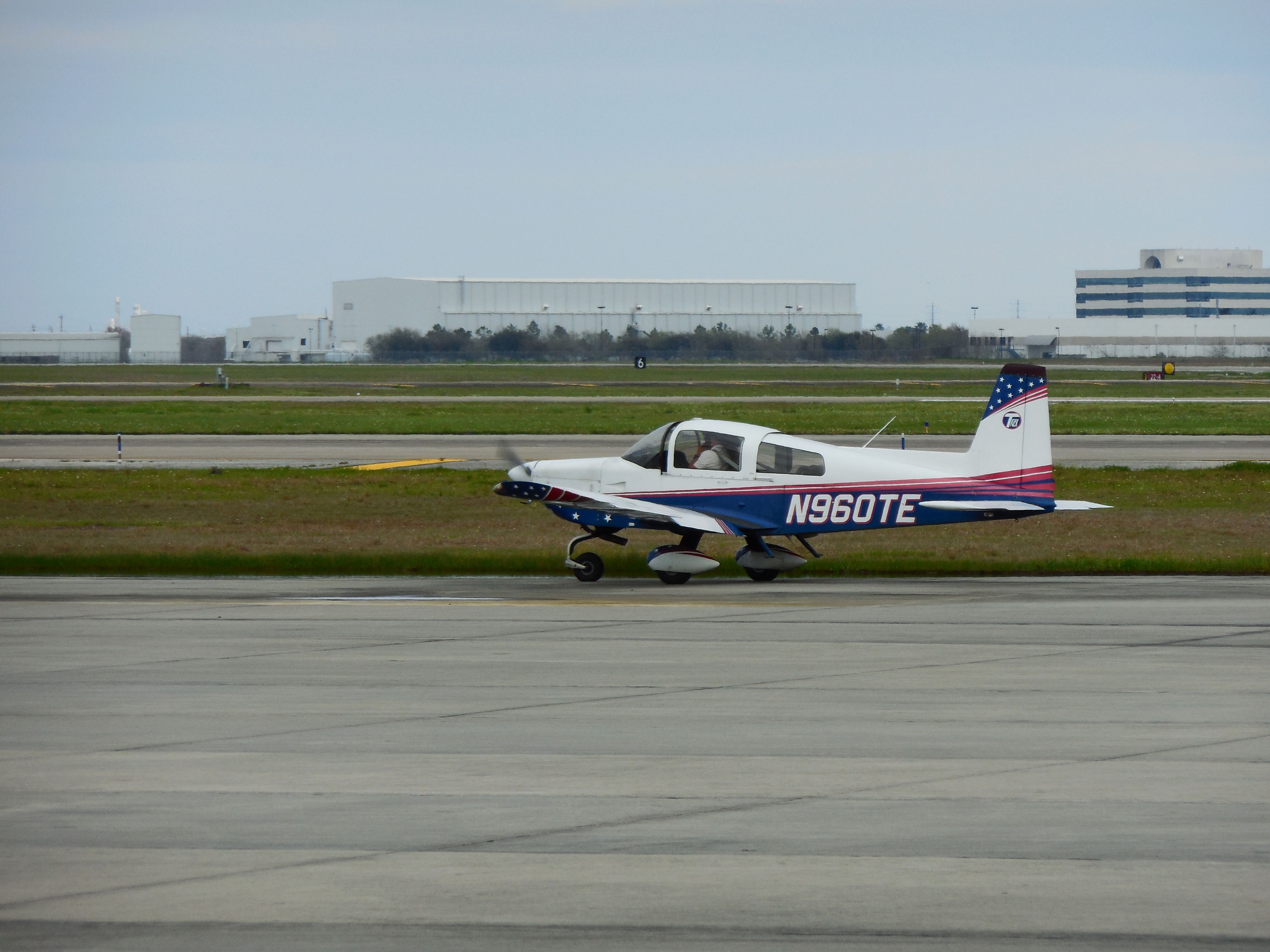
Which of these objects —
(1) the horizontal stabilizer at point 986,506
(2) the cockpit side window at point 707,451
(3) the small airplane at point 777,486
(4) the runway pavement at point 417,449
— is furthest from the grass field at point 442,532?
(4) the runway pavement at point 417,449

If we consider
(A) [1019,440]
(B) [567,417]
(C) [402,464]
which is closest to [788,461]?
(A) [1019,440]

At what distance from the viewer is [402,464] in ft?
128

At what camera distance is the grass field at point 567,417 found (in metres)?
52.2

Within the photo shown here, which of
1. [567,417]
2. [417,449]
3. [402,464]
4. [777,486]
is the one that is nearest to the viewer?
[777,486]

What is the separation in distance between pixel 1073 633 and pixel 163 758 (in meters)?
9.60

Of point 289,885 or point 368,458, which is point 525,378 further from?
point 289,885

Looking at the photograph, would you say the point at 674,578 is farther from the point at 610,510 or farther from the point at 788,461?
the point at 788,461

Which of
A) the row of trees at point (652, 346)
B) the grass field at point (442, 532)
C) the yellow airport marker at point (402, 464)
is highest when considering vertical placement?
the row of trees at point (652, 346)

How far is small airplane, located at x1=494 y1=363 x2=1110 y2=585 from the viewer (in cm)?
1859

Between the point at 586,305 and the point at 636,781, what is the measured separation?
16117 cm

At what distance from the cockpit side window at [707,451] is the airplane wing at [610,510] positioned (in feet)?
2.18

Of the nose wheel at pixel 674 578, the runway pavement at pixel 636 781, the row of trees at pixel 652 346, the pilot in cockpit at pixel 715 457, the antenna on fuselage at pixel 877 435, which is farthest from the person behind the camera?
the row of trees at pixel 652 346

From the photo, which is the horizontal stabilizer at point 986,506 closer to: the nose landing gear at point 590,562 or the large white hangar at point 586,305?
the nose landing gear at point 590,562

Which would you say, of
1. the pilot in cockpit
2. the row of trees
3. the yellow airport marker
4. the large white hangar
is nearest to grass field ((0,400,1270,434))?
the yellow airport marker
